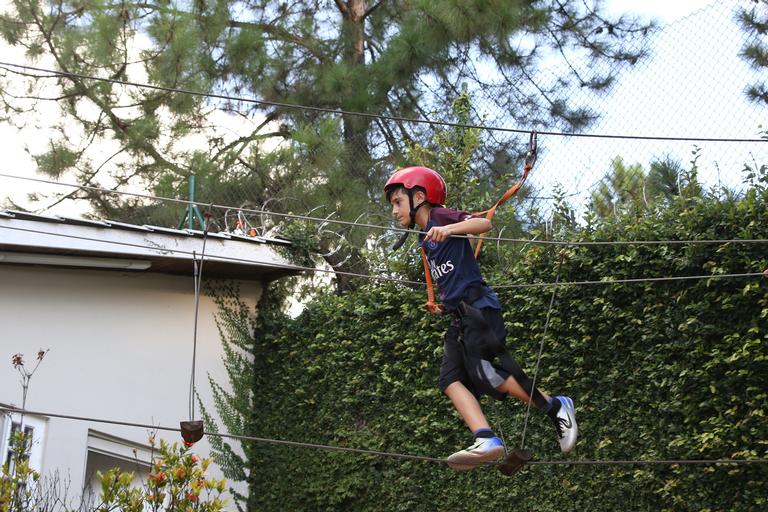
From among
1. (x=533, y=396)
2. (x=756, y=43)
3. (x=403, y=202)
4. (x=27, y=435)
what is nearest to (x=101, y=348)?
(x=27, y=435)

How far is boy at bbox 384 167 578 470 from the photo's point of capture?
14.9ft

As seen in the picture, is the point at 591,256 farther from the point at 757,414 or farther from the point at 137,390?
the point at 137,390

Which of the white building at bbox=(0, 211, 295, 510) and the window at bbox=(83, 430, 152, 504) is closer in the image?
the white building at bbox=(0, 211, 295, 510)

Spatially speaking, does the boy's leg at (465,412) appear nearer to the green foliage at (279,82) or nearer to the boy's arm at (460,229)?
the boy's arm at (460,229)

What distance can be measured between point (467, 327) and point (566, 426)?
0.65 metres

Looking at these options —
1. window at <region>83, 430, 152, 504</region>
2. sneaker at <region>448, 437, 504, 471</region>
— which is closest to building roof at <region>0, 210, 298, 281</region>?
window at <region>83, 430, 152, 504</region>

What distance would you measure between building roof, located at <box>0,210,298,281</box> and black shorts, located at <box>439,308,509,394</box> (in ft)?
11.6

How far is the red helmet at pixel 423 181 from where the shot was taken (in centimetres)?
486

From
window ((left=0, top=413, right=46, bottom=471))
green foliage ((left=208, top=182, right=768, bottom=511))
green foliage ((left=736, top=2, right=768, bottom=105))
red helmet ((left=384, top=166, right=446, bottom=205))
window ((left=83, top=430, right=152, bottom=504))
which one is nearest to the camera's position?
red helmet ((left=384, top=166, right=446, bottom=205))

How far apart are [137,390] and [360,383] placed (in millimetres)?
2233

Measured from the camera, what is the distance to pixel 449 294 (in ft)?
15.6

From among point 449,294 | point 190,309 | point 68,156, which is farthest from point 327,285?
point 449,294

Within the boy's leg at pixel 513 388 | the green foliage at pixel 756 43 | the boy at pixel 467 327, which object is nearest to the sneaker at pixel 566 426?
the boy at pixel 467 327

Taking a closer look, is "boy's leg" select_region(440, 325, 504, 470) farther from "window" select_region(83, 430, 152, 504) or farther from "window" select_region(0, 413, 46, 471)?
"window" select_region(83, 430, 152, 504)
